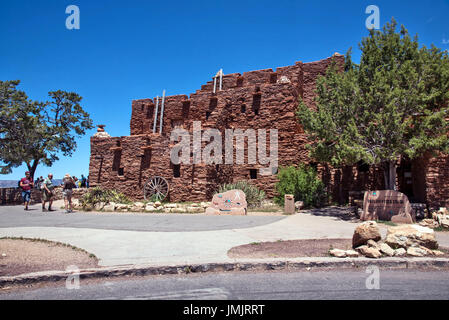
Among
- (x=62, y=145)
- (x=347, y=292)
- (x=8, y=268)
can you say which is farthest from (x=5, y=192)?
(x=347, y=292)

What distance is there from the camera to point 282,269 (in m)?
4.95

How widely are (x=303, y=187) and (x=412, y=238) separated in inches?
383

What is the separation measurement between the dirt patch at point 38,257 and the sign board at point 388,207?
9807 millimetres

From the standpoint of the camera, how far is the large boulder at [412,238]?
19.1ft

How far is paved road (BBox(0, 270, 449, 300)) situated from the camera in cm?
374

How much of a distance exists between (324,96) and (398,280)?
11.0 meters

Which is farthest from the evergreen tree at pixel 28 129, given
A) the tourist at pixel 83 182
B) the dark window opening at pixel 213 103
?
→ the dark window opening at pixel 213 103

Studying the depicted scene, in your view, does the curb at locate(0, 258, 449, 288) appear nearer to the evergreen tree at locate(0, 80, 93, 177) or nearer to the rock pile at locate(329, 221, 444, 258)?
the rock pile at locate(329, 221, 444, 258)

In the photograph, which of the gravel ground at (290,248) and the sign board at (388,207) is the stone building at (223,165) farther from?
the gravel ground at (290,248)

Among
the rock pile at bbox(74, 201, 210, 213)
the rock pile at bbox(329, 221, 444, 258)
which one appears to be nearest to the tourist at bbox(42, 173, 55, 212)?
the rock pile at bbox(74, 201, 210, 213)

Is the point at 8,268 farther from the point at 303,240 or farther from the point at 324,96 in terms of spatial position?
the point at 324,96

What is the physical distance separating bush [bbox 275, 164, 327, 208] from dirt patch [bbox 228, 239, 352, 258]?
866cm

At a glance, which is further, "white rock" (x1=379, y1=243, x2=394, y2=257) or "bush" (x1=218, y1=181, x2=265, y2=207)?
"bush" (x1=218, y1=181, x2=265, y2=207)

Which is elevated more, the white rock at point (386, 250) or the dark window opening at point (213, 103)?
the dark window opening at point (213, 103)
